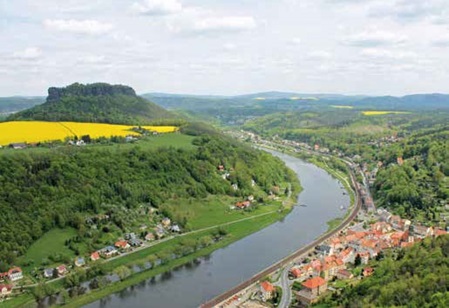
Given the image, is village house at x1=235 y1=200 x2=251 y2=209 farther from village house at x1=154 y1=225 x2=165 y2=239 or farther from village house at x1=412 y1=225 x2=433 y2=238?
village house at x1=412 y1=225 x2=433 y2=238

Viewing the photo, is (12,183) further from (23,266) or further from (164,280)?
(164,280)

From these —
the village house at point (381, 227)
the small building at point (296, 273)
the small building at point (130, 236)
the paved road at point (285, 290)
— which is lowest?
the paved road at point (285, 290)

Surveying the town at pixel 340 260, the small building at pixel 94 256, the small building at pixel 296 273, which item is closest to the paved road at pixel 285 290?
the town at pixel 340 260

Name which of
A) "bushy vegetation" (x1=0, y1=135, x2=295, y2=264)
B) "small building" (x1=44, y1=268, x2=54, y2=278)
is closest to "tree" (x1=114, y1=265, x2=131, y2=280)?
"small building" (x1=44, y1=268, x2=54, y2=278)

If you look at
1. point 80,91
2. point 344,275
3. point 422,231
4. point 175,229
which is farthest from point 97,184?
point 80,91

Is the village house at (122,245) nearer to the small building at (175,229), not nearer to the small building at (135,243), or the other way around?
the small building at (135,243)

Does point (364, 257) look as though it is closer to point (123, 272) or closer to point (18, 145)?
point (123, 272)
